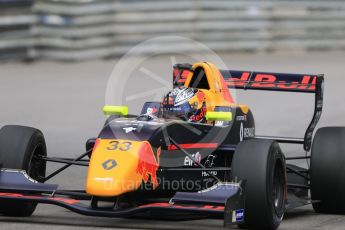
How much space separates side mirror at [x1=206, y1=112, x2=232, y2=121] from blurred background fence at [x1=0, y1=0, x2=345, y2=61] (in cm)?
1312

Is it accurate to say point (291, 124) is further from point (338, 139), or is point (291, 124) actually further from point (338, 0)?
point (338, 0)

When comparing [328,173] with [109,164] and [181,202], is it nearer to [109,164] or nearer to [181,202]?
[181,202]

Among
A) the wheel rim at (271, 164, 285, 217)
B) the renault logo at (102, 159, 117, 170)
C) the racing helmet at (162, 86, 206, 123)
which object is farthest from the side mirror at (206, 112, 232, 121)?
the renault logo at (102, 159, 117, 170)

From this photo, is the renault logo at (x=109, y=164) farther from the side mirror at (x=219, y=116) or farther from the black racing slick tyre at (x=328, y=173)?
the black racing slick tyre at (x=328, y=173)

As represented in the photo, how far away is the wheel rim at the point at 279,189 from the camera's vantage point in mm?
9383

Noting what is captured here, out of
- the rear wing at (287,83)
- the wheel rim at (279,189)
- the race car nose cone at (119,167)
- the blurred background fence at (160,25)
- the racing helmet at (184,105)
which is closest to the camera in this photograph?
the race car nose cone at (119,167)

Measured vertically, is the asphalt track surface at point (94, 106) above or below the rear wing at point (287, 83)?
below

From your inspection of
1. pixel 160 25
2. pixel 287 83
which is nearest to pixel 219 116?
pixel 287 83

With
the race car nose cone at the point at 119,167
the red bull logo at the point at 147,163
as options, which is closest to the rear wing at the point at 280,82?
the red bull logo at the point at 147,163

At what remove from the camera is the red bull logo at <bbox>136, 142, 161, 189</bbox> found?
29.4 ft

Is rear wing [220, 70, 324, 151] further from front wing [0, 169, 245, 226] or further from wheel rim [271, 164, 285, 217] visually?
front wing [0, 169, 245, 226]

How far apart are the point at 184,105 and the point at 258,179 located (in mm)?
1878

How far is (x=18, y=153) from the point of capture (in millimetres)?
9570

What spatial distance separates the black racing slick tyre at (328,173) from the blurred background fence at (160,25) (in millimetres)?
13376
